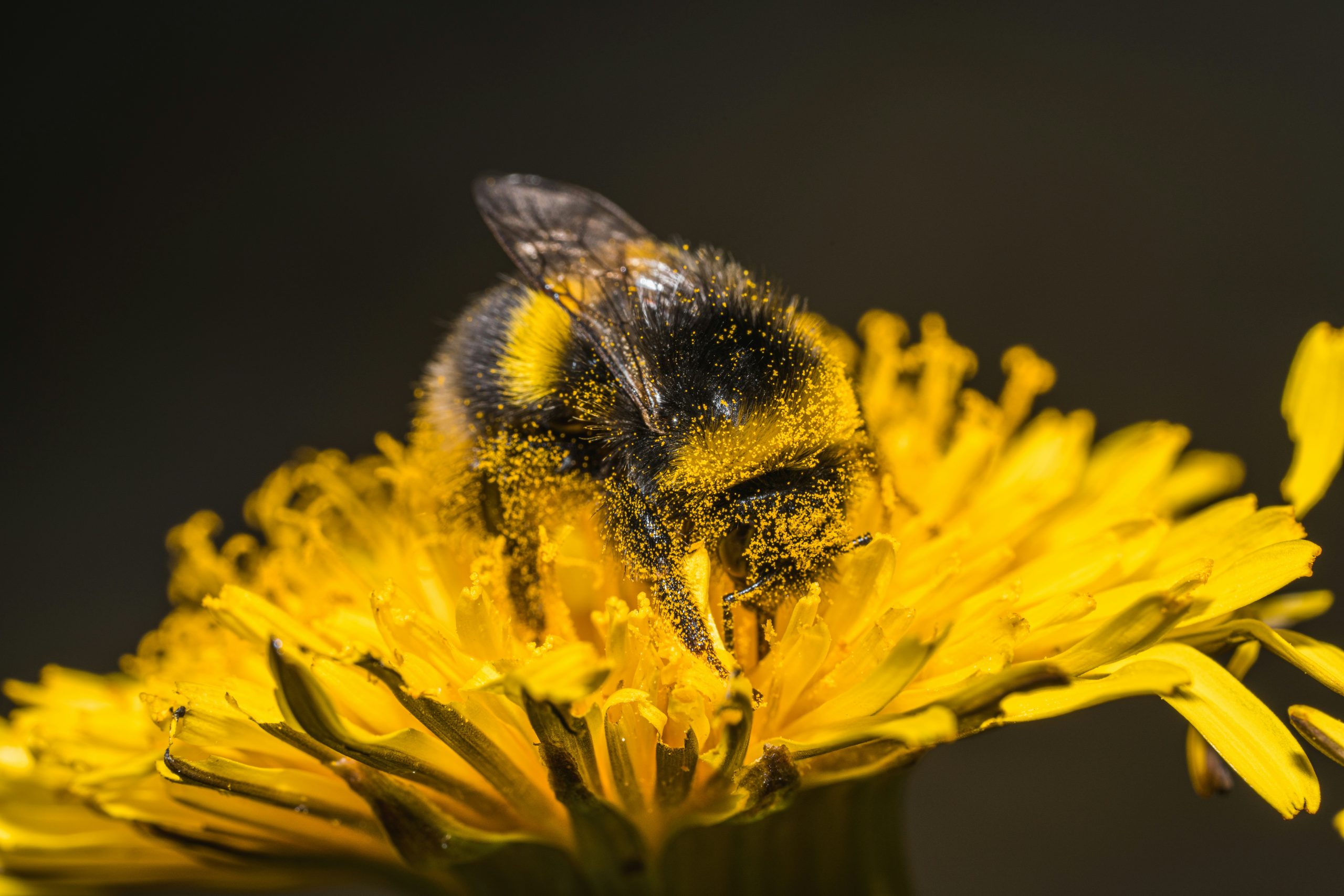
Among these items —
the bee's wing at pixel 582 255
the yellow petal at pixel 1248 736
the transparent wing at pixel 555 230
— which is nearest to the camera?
the yellow petal at pixel 1248 736

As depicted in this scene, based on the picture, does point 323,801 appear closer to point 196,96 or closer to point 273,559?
point 273,559

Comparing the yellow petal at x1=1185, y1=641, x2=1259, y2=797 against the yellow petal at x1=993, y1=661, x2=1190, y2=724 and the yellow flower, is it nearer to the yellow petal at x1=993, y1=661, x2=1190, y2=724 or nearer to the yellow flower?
the yellow flower

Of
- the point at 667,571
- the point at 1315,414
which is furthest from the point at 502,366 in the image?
the point at 1315,414

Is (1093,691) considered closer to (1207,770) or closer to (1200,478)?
(1207,770)

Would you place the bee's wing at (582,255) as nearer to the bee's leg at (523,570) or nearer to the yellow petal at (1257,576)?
the bee's leg at (523,570)

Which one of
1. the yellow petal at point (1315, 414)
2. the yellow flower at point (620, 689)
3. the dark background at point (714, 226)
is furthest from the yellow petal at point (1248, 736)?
the dark background at point (714, 226)

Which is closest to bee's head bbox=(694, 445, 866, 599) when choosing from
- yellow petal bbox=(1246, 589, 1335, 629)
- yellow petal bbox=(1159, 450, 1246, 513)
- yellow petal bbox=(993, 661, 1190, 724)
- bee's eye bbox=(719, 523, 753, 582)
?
bee's eye bbox=(719, 523, 753, 582)
